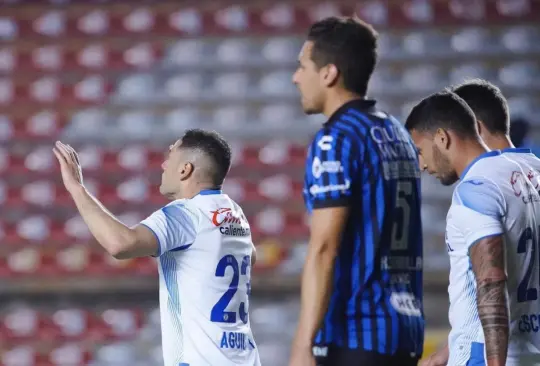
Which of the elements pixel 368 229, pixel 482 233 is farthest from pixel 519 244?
pixel 368 229

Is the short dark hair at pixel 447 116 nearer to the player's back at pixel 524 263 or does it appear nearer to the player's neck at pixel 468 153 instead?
the player's neck at pixel 468 153

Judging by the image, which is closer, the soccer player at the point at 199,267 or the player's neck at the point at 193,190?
the soccer player at the point at 199,267

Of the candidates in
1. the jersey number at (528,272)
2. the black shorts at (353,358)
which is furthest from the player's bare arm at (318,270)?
the jersey number at (528,272)

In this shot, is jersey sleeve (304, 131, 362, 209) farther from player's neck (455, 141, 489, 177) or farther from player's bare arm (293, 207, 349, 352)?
player's neck (455, 141, 489, 177)

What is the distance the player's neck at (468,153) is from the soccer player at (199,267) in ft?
2.75

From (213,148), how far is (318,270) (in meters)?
1.19

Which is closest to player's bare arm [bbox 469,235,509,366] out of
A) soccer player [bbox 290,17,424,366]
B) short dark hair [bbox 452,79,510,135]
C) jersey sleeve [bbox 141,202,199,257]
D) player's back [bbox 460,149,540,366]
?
player's back [bbox 460,149,540,366]

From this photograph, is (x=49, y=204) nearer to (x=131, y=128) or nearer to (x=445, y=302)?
(x=131, y=128)

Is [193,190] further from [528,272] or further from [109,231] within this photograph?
[528,272]

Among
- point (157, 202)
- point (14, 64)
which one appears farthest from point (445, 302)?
point (14, 64)

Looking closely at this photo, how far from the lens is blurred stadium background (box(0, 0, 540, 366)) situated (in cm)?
833

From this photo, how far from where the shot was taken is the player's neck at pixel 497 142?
3.15m

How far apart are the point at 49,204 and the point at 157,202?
1.06m

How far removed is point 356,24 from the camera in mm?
2592
